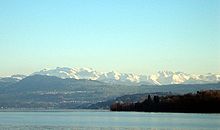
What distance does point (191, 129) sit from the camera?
294 feet

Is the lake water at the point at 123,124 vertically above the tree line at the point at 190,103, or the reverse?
the tree line at the point at 190,103

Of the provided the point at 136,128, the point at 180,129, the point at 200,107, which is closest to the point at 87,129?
the point at 136,128

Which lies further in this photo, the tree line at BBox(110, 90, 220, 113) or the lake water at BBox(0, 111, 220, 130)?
the tree line at BBox(110, 90, 220, 113)

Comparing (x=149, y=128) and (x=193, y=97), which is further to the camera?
(x=193, y=97)

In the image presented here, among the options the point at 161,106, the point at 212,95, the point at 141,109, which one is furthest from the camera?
the point at 141,109

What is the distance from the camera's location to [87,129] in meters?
91.9

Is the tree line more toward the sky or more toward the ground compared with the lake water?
more toward the sky

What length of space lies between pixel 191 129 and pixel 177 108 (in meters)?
85.6

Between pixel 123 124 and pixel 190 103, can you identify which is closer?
pixel 123 124

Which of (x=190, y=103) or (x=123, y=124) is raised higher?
(x=190, y=103)

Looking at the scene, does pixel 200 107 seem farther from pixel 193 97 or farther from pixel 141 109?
pixel 141 109

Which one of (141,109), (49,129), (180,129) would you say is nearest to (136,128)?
(180,129)

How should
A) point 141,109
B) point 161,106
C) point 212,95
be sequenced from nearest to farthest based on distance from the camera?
point 212,95 → point 161,106 → point 141,109

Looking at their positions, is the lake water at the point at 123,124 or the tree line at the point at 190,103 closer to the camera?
the lake water at the point at 123,124
